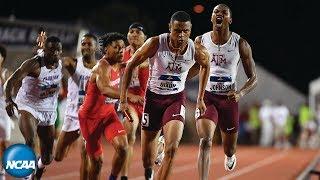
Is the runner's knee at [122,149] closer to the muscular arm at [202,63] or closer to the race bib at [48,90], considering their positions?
the muscular arm at [202,63]

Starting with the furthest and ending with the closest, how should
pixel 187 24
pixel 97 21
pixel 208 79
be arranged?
pixel 97 21, pixel 208 79, pixel 187 24

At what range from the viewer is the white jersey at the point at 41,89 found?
29.9ft

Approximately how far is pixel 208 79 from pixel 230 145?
1.26 meters

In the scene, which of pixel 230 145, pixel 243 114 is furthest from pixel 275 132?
pixel 230 145

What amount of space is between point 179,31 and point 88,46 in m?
1.66

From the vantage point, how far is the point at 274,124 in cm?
2502

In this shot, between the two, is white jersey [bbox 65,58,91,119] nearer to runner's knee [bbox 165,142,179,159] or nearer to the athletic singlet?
the athletic singlet

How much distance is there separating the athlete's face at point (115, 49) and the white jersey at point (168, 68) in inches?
15.1

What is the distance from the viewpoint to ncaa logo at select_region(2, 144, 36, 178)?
795cm

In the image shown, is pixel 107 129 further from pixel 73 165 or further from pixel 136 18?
pixel 136 18

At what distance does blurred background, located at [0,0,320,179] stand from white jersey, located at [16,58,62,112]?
2.46 meters

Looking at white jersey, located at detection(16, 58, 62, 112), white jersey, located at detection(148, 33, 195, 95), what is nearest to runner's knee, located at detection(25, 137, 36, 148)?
white jersey, located at detection(16, 58, 62, 112)

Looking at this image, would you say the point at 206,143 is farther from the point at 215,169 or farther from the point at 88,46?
the point at 215,169

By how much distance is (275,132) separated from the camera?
25.5 metres
